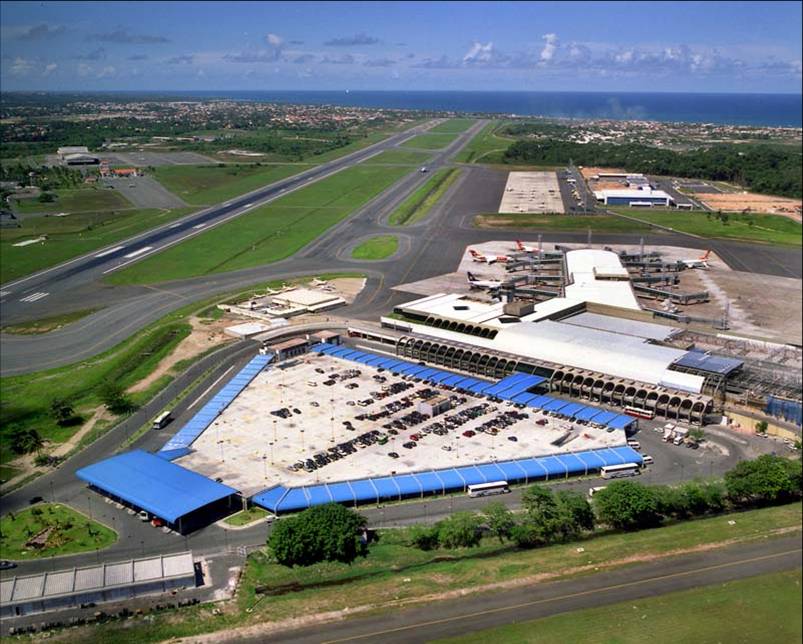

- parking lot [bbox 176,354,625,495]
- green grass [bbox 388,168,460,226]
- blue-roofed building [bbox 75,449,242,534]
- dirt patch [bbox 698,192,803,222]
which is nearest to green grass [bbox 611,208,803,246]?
dirt patch [bbox 698,192,803,222]

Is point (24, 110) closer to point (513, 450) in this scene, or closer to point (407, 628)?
point (513, 450)

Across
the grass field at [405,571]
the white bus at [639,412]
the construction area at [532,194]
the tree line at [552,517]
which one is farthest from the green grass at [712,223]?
the grass field at [405,571]

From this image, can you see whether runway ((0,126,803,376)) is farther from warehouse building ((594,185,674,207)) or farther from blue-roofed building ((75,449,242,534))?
blue-roofed building ((75,449,242,534))

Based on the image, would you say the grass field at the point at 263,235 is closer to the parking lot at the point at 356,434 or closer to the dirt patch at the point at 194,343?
the dirt patch at the point at 194,343

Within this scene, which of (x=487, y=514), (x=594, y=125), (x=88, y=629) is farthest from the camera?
(x=594, y=125)

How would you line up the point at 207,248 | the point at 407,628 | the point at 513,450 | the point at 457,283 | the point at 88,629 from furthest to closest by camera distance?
the point at 207,248, the point at 457,283, the point at 513,450, the point at 88,629, the point at 407,628

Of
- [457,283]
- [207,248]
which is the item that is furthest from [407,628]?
[207,248]
